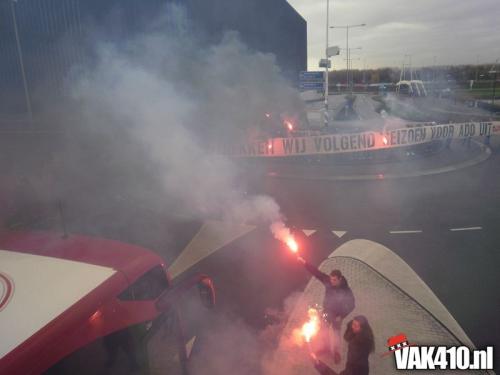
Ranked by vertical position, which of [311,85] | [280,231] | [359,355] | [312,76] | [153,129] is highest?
[312,76]

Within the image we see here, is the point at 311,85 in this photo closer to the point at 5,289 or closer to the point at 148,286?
the point at 148,286

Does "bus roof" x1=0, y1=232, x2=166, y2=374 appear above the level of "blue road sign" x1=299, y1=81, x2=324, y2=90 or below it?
below

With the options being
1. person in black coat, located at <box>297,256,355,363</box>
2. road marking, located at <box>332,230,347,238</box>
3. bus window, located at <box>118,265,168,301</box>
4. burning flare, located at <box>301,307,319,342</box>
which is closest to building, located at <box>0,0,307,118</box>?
road marking, located at <box>332,230,347,238</box>

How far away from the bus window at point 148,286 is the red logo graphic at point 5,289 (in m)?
0.64

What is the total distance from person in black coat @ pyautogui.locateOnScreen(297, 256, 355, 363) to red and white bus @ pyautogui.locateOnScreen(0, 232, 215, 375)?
1.47 metres

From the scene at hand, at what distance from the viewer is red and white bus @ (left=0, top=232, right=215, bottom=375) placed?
75.6 inches

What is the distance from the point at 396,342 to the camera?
400 centimetres

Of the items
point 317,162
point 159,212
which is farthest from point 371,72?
point 159,212

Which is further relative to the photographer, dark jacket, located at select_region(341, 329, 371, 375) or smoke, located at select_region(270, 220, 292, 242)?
smoke, located at select_region(270, 220, 292, 242)

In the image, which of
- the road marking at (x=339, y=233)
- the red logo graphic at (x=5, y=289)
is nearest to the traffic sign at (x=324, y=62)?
the road marking at (x=339, y=233)

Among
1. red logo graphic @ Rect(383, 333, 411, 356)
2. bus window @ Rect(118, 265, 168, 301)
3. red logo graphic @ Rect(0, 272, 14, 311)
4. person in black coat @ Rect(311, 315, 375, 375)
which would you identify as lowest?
red logo graphic @ Rect(383, 333, 411, 356)

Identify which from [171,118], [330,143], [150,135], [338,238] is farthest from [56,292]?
[330,143]

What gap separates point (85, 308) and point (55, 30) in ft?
39.4

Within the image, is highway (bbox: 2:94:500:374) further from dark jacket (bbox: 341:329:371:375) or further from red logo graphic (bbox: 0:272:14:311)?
red logo graphic (bbox: 0:272:14:311)
